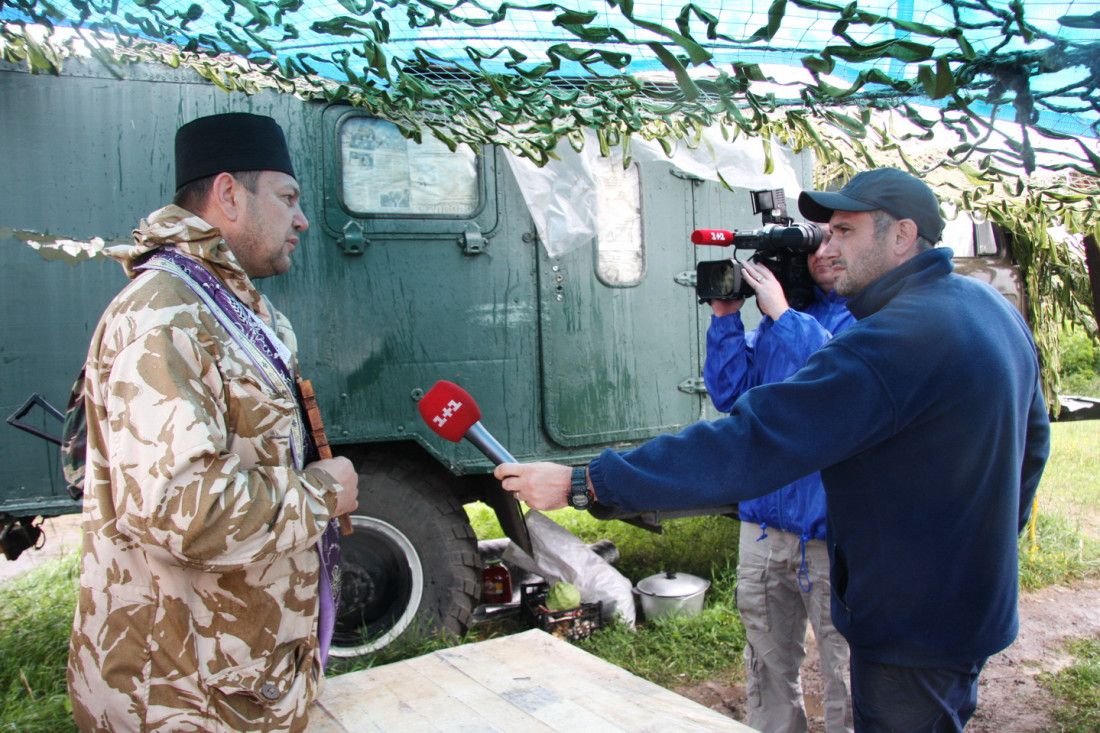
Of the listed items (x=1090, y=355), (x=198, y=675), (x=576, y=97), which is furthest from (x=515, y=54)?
(x=1090, y=355)

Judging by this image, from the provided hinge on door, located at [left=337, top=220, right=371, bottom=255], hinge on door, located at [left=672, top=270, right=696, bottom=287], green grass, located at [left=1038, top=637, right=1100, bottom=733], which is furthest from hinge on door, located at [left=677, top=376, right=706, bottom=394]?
green grass, located at [left=1038, top=637, right=1100, bottom=733]

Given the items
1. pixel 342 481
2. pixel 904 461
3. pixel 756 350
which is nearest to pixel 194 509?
pixel 342 481

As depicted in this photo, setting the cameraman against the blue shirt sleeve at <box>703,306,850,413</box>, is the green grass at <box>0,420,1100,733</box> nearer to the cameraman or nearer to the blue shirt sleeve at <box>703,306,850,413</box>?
the cameraman

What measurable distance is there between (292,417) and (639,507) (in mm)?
846

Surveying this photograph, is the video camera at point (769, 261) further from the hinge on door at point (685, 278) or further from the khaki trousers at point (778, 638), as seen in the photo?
the hinge on door at point (685, 278)

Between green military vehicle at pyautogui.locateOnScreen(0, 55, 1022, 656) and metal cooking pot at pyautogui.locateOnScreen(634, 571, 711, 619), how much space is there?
554 millimetres

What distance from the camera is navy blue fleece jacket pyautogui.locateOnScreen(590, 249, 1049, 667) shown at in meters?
1.93

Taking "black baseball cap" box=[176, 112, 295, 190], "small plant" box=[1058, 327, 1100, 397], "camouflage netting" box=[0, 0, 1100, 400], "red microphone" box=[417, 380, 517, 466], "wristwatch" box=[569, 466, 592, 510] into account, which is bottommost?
"small plant" box=[1058, 327, 1100, 397]

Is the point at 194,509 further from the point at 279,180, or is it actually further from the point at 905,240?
the point at 905,240

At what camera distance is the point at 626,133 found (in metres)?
2.75

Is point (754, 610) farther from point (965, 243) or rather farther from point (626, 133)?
point (965, 243)

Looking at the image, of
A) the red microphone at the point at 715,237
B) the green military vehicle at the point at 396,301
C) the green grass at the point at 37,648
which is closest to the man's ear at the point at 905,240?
the red microphone at the point at 715,237

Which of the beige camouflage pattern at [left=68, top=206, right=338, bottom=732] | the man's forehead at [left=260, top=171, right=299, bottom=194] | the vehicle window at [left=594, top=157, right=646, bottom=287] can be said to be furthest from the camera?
the vehicle window at [left=594, top=157, right=646, bottom=287]

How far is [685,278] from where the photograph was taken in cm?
464
